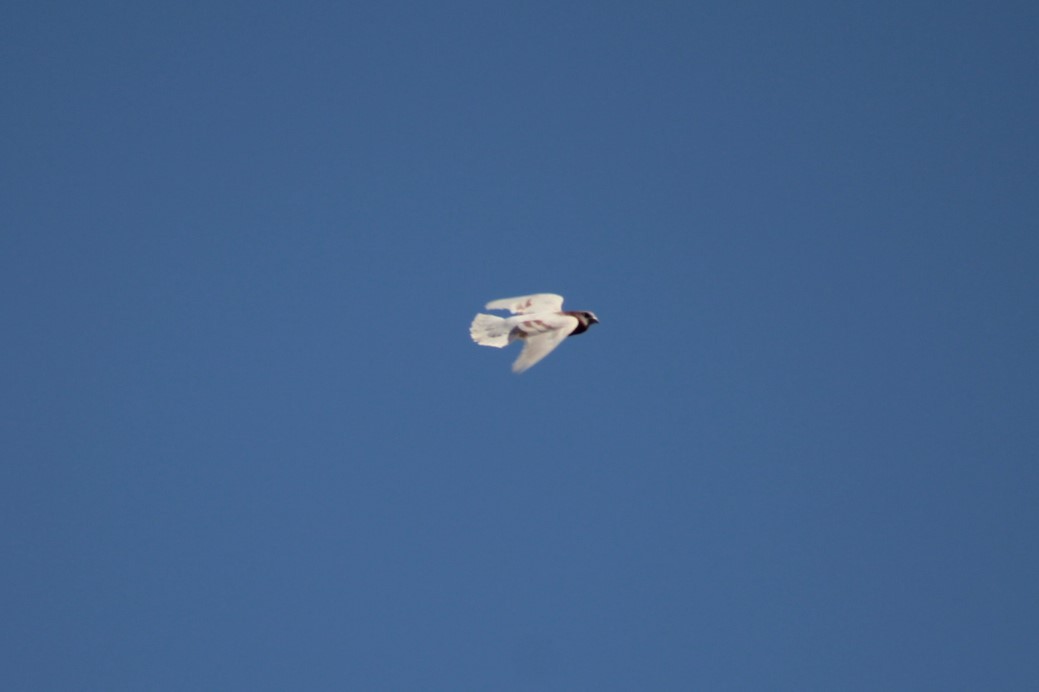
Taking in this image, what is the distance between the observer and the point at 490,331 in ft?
143

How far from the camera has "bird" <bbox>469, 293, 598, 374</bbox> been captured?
43.2m

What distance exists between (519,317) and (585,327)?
1.95 metres

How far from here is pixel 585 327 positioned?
43844 mm

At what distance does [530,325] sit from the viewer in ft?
142

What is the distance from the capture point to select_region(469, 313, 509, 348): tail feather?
4341cm

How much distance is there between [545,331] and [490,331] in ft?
5.24

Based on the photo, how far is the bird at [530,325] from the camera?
4319cm

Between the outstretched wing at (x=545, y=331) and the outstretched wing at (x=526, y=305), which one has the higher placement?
the outstretched wing at (x=526, y=305)

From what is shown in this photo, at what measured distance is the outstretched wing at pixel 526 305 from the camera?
43938 millimetres

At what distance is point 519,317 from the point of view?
43625 millimetres

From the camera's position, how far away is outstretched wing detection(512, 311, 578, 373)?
43.0 m

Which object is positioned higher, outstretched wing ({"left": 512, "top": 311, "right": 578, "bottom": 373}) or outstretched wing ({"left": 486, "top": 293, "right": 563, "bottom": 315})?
outstretched wing ({"left": 486, "top": 293, "right": 563, "bottom": 315})

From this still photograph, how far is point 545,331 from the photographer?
43344 mm

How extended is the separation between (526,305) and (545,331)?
1.16 m
